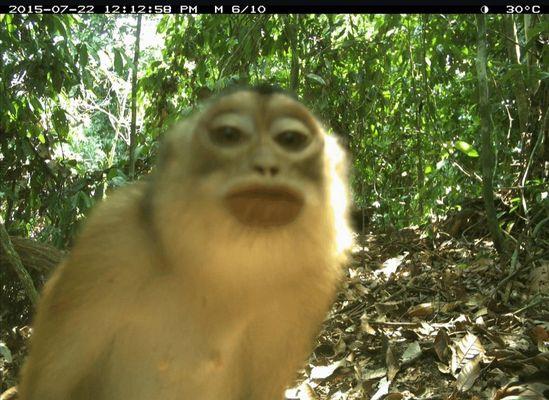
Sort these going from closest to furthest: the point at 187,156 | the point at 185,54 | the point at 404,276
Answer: the point at 187,156, the point at 404,276, the point at 185,54

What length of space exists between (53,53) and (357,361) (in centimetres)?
321

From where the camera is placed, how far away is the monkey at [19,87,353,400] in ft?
6.25

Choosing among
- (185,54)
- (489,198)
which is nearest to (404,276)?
(489,198)

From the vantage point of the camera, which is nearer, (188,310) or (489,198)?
(188,310)

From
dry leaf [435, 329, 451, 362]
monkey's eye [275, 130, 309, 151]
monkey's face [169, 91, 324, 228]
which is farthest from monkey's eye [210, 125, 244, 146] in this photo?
dry leaf [435, 329, 451, 362]

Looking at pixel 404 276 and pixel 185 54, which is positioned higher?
pixel 185 54

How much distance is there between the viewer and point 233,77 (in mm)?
4551

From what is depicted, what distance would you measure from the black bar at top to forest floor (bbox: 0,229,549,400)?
1842mm

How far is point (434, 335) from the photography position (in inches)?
146

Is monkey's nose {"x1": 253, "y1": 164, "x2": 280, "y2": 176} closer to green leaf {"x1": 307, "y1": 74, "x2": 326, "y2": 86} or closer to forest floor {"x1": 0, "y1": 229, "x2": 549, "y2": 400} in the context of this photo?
forest floor {"x1": 0, "y1": 229, "x2": 549, "y2": 400}

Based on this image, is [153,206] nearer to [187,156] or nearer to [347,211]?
[187,156]

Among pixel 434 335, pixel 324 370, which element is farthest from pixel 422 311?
pixel 324 370

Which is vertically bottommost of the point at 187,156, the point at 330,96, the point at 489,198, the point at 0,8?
the point at 187,156

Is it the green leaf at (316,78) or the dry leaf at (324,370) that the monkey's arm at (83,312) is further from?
the green leaf at (316,78)
